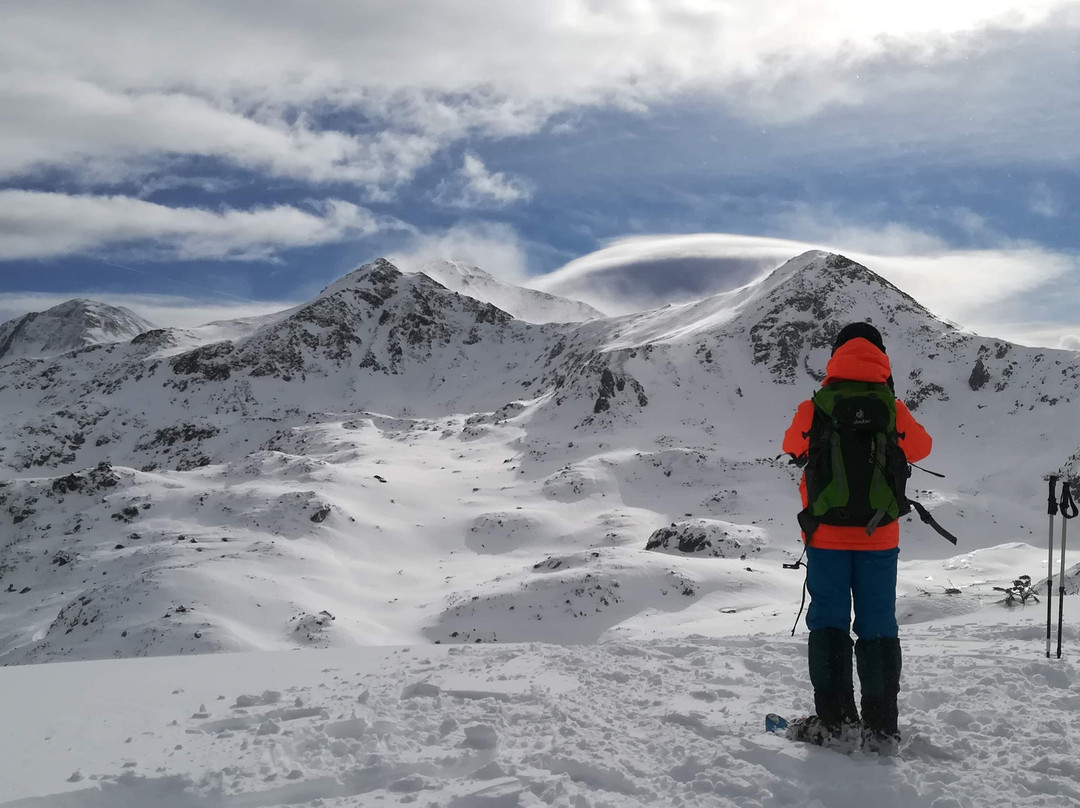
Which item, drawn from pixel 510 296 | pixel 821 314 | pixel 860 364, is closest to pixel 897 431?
pixel 860 364

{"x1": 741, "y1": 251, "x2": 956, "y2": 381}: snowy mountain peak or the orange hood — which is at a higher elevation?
{"x1": 741, "y1": 251, "x2": 956, "y2": 381}: snowy mountain peak

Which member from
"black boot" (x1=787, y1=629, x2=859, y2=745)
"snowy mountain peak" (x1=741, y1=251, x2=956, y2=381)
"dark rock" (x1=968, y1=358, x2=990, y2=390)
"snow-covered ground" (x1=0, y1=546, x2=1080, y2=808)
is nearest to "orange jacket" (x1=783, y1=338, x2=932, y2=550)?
"black boot" (x1=787, y1=629, x2=859, y2=745)

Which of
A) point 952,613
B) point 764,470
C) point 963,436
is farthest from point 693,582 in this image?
point 963,436

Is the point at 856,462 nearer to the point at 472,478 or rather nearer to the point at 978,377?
the point at 472,478

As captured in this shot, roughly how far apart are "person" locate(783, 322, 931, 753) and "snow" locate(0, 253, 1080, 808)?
0.31 meters

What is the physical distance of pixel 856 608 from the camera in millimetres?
5211

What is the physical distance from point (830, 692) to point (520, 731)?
2.19 meters

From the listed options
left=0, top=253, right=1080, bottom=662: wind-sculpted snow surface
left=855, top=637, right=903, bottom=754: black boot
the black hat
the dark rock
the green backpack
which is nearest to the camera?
left=855, top=637, right=903, bottom=754: black boot

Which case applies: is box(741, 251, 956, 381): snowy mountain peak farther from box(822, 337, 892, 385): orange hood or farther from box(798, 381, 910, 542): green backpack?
box(798, 381, 910, 542): green backpack

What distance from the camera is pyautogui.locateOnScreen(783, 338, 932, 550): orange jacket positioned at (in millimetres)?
4992

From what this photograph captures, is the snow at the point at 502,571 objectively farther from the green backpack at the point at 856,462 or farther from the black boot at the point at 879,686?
the green backpack at the point at 856,462

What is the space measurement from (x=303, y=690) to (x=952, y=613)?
11.2 meters

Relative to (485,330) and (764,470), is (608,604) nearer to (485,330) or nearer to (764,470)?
(764,470)

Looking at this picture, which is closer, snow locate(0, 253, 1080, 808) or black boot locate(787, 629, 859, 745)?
snow locate(0, 253, 1080, 808)
